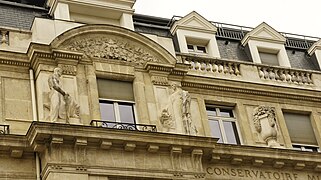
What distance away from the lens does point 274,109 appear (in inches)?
951

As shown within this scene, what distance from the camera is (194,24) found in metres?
25.9

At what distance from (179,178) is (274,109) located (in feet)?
18.2

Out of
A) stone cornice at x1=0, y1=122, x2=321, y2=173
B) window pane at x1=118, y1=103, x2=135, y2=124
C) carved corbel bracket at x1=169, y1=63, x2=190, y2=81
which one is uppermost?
carved corbel bracket at x1=169, y1=63, x2=190, y2=81

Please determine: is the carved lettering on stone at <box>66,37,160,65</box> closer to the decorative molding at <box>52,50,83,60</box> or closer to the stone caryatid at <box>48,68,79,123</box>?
the decorative molding at <box>52,50,83,60</box>

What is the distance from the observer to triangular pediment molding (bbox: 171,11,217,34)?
2559 centimetres

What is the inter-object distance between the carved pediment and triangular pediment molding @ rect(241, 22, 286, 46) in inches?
199

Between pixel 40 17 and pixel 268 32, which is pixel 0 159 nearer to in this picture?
pixel 40 17

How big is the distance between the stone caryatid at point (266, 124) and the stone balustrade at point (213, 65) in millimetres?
1744

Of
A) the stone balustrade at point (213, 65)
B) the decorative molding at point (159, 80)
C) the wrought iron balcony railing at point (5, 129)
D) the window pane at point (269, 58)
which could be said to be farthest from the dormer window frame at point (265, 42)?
the wrought iron balcony railing at point (5, 129)

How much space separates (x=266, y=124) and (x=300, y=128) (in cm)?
173

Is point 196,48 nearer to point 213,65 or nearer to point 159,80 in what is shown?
point 213,65

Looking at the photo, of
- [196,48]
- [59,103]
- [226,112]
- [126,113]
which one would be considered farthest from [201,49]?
[59,103]

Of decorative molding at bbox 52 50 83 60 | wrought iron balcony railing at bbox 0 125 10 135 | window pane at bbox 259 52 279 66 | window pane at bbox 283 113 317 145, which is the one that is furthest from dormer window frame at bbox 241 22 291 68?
wrought iron balcony railing at bbox 0 125 10 135

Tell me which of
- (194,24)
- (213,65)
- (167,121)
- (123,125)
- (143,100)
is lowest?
(123,125)
